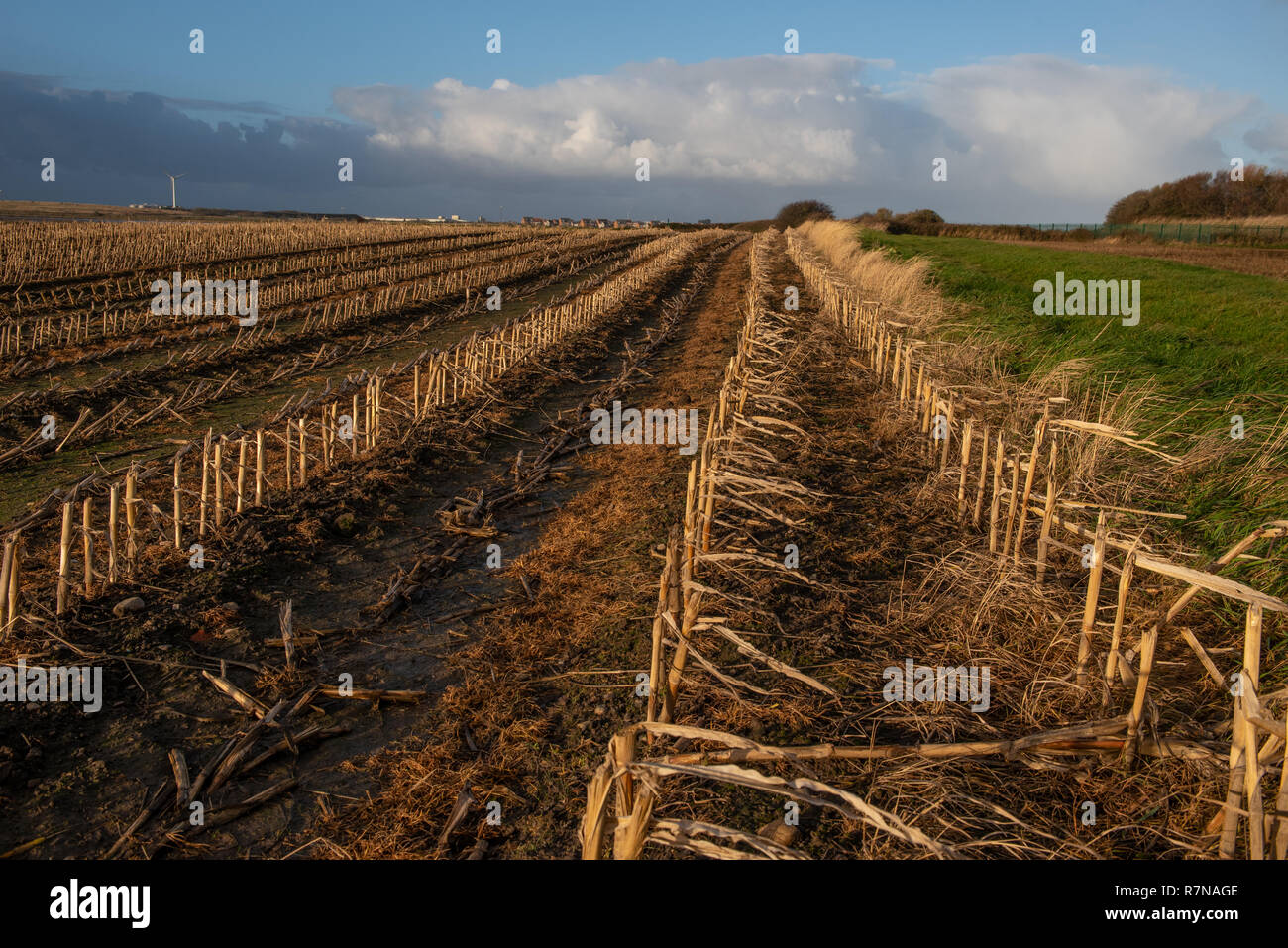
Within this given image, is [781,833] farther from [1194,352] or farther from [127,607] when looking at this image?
[1194,352]

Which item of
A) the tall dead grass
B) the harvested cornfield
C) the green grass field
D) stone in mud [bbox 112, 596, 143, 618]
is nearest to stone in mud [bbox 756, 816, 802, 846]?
the harvested cornfield

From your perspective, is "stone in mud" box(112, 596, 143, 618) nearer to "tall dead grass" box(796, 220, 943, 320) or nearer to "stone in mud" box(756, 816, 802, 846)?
"stone in mud" box(756, 816, 802, 846)

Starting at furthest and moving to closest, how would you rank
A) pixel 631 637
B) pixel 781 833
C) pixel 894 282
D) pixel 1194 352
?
pixel 894 282
pixel 1194 352
pixel 631 637
pixel 781 833

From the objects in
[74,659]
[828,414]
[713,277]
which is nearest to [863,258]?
[713,277]

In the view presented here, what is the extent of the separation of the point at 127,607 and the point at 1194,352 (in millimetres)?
12550

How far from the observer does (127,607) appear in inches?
201

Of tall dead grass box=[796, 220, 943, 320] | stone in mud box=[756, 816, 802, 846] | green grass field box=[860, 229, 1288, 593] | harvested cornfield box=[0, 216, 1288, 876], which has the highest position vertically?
tall dead grass box=[796, 220, 943, 320]

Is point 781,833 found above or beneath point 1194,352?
beneath

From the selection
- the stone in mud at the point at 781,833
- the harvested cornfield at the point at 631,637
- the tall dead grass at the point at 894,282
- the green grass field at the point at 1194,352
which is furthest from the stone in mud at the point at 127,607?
the tall dead grass at the point at 894,282

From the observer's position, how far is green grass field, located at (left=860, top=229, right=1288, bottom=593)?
598 centimetres

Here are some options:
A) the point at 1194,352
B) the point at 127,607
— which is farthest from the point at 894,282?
the point at 127,607

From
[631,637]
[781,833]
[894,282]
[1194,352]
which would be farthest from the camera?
[894,282]

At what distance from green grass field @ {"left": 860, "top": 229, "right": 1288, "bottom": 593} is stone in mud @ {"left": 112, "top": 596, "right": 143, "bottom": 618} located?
6971mm

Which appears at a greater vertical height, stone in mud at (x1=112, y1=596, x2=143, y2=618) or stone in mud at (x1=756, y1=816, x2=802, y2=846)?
stone in mud at (x1=112, y1=596, x2=143, y2=618)
